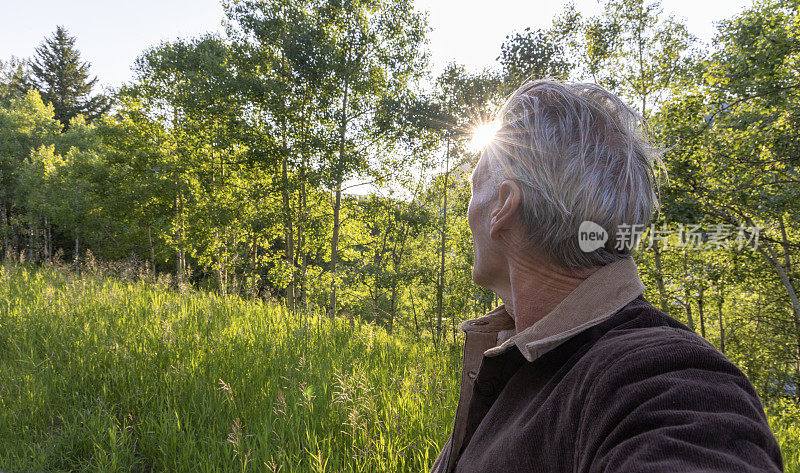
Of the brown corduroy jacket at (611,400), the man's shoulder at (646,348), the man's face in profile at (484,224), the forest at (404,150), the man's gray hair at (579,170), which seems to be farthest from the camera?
the forest at (404,150)

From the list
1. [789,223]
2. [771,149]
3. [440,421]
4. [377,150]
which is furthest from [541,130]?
[377,150]

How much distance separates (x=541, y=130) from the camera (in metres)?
1.19

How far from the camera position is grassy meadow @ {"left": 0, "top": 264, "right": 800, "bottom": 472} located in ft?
7.18

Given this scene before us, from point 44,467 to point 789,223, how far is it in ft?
34.5

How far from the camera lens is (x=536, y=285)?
1209mm

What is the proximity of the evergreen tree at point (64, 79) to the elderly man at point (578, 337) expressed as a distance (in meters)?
52.7

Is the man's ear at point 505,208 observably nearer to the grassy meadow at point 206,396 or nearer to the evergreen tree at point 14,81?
the grassy meadow at point 206,396

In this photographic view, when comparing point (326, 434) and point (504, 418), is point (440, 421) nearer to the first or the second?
point (326, 434)

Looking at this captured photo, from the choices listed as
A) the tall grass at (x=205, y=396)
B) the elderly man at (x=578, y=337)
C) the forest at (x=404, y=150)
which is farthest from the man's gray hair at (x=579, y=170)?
the forest at (x=404, y=150)

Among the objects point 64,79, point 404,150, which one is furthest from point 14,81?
point 404,150

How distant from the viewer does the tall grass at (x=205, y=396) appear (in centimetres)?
219

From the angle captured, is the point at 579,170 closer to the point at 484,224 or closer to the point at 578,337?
the point at 484,224

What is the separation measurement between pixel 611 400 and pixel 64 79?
57.7 m

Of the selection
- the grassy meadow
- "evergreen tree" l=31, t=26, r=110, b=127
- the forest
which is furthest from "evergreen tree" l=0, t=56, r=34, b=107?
the grassy meadow
